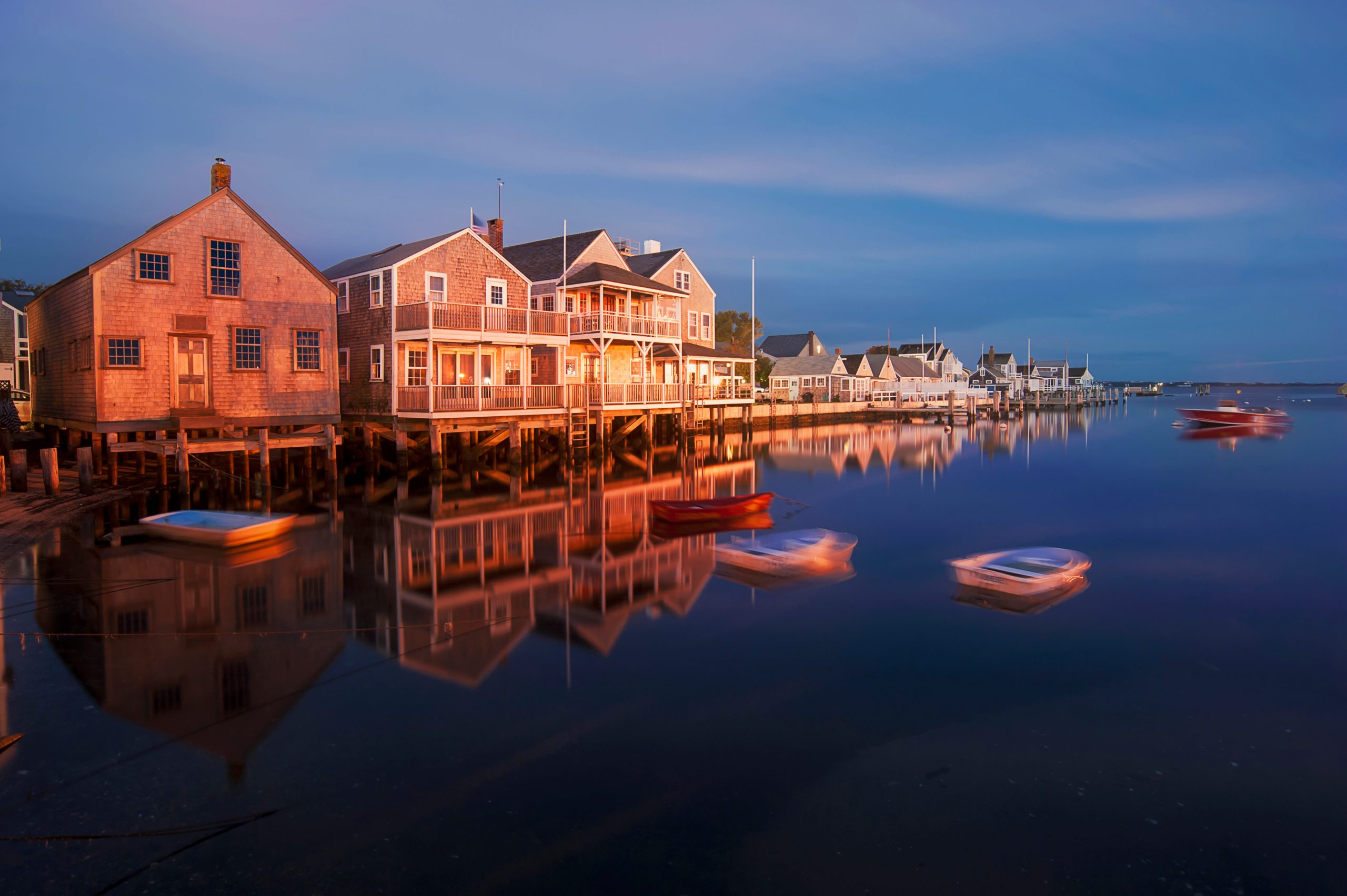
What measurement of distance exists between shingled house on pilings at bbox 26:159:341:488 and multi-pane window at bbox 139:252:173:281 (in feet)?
0.12

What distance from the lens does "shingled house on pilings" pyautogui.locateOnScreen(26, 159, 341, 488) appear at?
25.4 m

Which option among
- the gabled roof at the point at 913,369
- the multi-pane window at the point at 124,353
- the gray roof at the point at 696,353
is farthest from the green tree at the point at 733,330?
the multi-pane window at the point at 124,353

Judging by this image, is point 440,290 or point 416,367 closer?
point 416,367

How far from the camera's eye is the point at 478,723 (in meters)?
A: 9.20

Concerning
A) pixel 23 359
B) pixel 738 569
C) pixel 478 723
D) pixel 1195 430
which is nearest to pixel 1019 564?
pixel 738 569

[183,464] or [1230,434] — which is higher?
[183,464]

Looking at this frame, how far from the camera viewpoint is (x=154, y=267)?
86.0 ft

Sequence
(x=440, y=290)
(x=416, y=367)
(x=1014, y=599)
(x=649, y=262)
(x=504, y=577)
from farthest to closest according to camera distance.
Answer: (x=649, y=262) → (x=440, y=290) → (x=416, y=367) → (x=504, y=577) → (x=1014, y=599)

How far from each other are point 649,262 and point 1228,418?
6768 cm

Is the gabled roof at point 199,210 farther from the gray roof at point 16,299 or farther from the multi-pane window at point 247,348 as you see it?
the gray roof at point 16,299

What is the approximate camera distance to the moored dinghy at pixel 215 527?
59.7 feet

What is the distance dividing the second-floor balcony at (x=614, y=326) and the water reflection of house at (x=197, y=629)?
21253 mm

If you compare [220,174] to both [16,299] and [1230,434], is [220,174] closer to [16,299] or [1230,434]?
[16,299]

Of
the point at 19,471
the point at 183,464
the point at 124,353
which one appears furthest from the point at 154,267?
the point at 19,471
